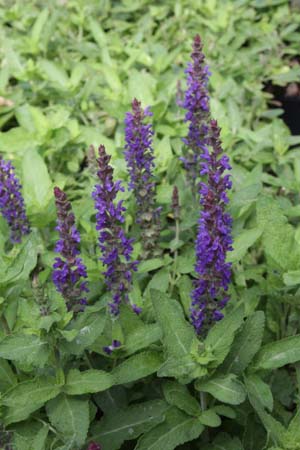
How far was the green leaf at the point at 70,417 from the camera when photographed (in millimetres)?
2096

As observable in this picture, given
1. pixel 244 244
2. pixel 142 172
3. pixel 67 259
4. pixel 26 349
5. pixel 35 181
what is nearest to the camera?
→ pixel 26 349

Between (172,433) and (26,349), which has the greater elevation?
(26,349)

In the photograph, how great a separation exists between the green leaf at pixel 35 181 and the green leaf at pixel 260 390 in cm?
163

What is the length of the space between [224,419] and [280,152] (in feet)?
6.45

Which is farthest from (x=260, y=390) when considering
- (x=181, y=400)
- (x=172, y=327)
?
(x=172, y=327)

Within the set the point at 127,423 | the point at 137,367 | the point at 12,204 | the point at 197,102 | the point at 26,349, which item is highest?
the point at 197,102

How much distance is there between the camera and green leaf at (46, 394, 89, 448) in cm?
210

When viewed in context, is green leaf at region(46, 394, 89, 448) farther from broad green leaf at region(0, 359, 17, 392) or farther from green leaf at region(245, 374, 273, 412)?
green leaf at region(245, 374, 273, 412)

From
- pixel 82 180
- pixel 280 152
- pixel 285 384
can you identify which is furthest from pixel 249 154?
pixel 285 384

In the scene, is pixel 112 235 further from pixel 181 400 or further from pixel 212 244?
pixel 181 400

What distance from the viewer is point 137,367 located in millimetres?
2240

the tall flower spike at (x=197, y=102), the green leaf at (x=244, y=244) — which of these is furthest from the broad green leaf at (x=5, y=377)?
the tall flower spike at (x=197, y=102)

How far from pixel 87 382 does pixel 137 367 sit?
20 centimetres

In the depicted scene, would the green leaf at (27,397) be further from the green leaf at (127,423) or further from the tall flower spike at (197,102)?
the tall flower spike at (197,102)
